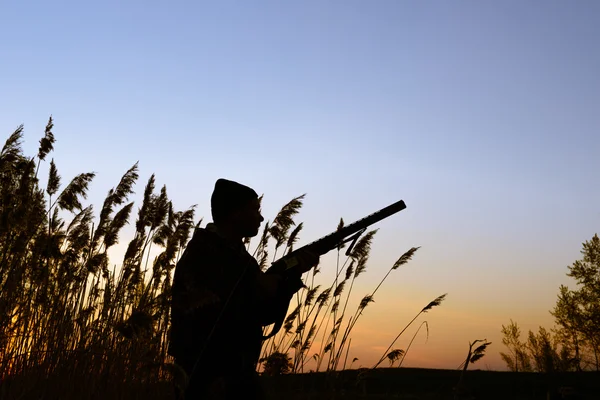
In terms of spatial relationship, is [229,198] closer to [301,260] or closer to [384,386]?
[301,260]

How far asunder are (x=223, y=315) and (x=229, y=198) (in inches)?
35.1

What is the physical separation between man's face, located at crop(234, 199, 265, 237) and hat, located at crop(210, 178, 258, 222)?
46mm

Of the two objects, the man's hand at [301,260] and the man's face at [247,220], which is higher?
the man's face at [247,220]

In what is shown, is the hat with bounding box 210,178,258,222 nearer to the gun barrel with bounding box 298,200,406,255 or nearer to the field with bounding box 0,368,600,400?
the gun barrel with bounding box 298,200,406,255

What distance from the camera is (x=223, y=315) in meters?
3.71

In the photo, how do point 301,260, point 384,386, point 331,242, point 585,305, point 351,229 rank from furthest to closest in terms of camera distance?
point 585,305 < point 384,386 < point 351,229 < point 331,242 < point 301,260

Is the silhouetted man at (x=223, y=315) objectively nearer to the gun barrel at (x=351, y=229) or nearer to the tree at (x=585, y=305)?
the gun barrel at (x=351, y=229)

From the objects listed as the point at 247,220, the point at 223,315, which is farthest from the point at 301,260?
the point at 223,315

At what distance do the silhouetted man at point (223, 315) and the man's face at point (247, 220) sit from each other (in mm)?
134

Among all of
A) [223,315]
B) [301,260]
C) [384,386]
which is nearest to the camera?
[223,315]

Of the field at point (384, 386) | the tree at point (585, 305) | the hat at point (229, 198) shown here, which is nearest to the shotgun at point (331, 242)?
the hat at point (229, 198)

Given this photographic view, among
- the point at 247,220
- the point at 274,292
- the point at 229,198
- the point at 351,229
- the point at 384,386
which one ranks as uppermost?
the point at 351,229

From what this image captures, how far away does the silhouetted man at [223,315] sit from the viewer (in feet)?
12.1

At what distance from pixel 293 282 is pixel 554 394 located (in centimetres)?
692
